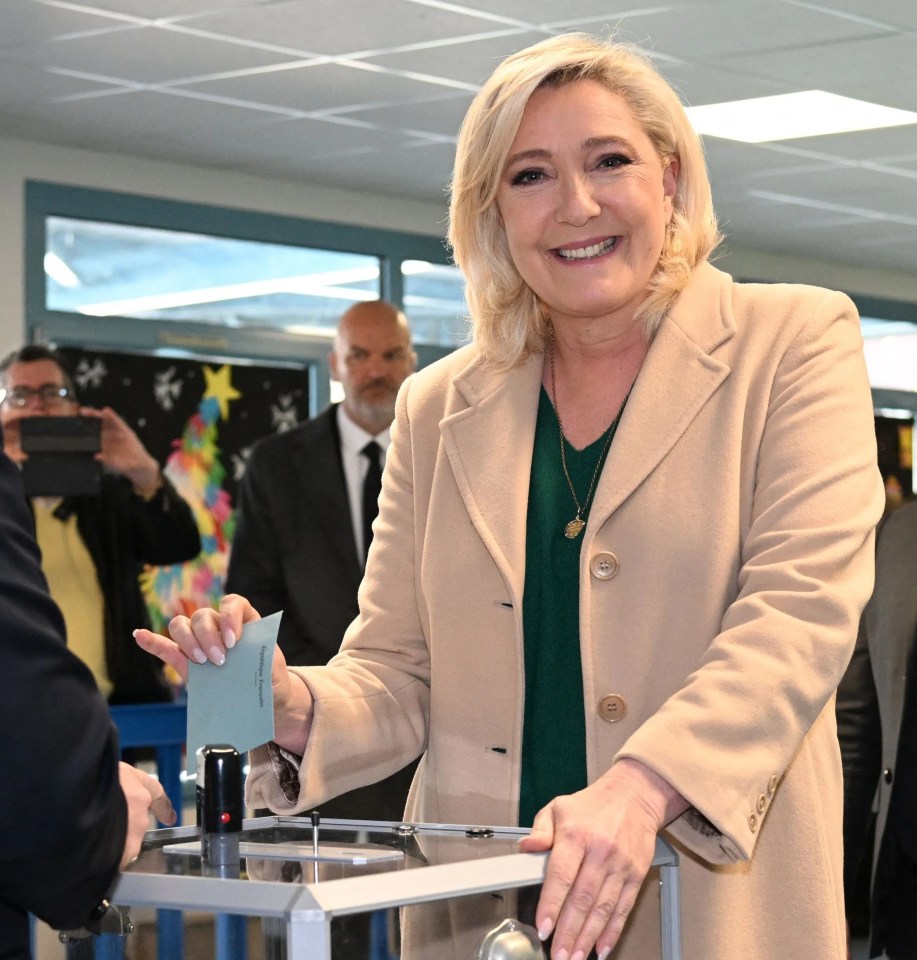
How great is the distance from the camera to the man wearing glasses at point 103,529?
493 centimetres

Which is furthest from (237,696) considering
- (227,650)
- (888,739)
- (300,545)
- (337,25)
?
(337,25)

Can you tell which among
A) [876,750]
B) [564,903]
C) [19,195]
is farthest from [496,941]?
[19,195]

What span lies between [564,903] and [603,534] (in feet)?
1.69

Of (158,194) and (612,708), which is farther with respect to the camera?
(158,194)

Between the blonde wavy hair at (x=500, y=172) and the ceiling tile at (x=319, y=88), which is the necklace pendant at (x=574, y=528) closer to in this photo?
the blonde wavy hair at (x=500, y=172)

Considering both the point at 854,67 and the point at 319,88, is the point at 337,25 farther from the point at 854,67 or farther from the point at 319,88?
the point at 854,67

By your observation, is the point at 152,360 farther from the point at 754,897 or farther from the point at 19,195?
the point at 754,897

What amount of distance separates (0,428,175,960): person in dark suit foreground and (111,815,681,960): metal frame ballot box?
55 millimetres

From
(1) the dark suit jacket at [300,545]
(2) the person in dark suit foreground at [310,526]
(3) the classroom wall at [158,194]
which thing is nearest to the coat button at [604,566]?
(2) the person in dark suit foreground at [310,526]

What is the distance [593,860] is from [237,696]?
35 cm

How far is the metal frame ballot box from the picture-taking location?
1.07m

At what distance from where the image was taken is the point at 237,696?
1.42 metres

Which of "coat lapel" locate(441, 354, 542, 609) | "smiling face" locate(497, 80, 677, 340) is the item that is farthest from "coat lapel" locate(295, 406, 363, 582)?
"smiling face" locate(497, 80, 677, 340)

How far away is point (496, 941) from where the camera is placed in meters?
1.21
